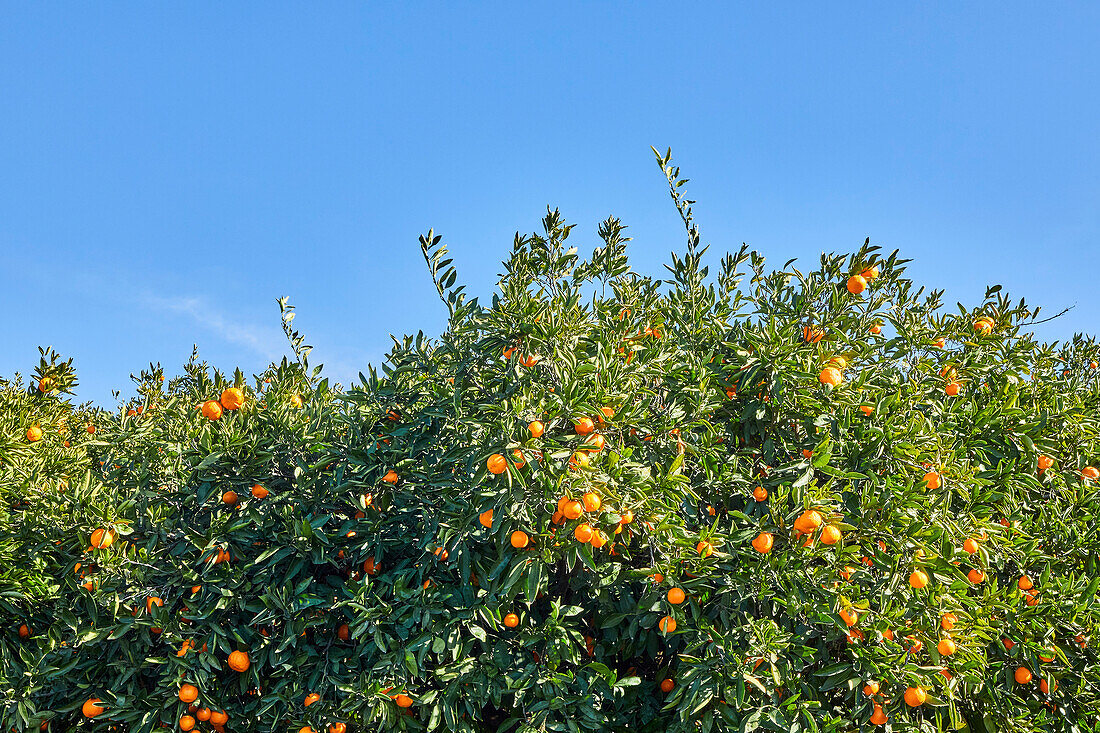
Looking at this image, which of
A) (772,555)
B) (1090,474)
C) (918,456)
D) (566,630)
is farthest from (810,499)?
(1090,474)

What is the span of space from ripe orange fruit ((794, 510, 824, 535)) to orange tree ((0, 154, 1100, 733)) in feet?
0.05

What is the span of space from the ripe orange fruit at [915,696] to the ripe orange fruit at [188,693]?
3.48 m

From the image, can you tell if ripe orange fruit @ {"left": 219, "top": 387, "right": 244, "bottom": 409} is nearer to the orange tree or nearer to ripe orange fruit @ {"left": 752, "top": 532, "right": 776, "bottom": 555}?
the orange tree

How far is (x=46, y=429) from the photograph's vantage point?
580cm

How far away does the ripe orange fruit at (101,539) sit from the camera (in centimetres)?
420

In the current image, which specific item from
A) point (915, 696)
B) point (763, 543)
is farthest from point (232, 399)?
point (915, 696)

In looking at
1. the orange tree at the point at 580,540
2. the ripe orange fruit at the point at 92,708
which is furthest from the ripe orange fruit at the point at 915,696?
the ripe orange fruit at the point at 92,708

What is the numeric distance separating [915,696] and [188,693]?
353cm

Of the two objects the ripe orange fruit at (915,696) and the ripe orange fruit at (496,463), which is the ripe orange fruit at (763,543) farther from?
the ripe orange fruit at (496,463)

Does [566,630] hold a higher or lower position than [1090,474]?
lower

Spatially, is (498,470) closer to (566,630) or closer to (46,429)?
(566,630)

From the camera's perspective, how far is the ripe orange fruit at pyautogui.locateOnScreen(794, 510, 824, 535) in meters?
3.57

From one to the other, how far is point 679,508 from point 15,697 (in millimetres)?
3762

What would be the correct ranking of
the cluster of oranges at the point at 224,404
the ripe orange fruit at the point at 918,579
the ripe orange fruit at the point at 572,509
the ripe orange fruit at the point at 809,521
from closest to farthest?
the ripe orange fruit at the point at 572,509 < the ripe orange fruit at the point at 809,521 < the ripe orange fruit at the point at 918,579 < the cluster of oranges at the point at 224,404
